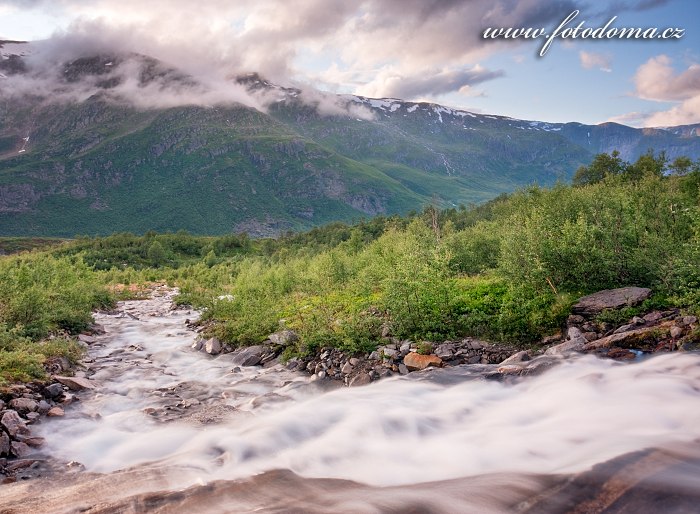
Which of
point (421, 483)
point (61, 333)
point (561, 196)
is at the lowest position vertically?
point (421, 483)

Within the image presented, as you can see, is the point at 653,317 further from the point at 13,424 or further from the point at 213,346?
the point at 13,424

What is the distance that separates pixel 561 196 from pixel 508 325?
21221 mm

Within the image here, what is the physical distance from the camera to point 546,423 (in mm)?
11141

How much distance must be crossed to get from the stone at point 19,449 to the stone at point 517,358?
13.2 m

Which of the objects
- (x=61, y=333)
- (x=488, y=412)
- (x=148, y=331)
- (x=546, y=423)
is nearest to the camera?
(x=546, y=423)

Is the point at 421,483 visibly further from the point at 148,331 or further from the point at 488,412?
A: the point at 148,331

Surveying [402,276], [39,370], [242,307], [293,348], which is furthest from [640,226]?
[39,370]

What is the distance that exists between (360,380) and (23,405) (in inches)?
384

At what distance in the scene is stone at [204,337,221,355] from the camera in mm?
21078

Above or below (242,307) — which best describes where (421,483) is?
below

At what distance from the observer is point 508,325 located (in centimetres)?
1673

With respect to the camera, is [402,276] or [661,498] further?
[402,276]

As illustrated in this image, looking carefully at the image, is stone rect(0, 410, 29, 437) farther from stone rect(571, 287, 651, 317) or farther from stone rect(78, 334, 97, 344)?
stone rect(571, 287, 651, 317)

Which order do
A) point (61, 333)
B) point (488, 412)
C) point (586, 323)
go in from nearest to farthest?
point (488, 412), point (586, 323), point (61, 333)
